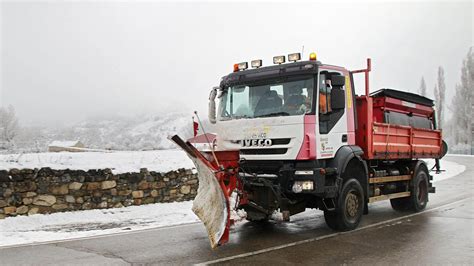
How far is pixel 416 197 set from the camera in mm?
10422

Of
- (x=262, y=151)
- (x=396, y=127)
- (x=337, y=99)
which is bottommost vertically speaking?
(x=262, y=151)

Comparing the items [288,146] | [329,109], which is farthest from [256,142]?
[329,109]

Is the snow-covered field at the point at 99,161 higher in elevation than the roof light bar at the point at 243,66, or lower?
lower

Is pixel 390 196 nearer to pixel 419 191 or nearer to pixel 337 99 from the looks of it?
pixel 419 191

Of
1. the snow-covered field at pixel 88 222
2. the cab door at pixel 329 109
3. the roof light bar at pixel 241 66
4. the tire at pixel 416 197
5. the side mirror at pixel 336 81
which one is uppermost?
the roof light bar at pixel 241 66

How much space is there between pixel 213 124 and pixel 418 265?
4499 mm

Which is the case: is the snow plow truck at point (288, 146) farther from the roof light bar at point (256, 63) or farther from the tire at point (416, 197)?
the tire at point (416, 197)

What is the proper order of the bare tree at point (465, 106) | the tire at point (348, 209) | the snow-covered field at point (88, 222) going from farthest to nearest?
the bare tree at point (465, 106) < the snow-covered field at point (88, 222) < the tire at point (348, 209)

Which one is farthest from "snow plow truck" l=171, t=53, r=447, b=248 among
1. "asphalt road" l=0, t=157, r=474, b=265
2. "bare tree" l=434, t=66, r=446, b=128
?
"bare tree" l=434, t=66, r=446, b=128

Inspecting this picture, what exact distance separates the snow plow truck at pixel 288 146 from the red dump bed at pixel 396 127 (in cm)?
3

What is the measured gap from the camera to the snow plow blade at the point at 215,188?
5906 mm

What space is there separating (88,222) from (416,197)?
7.91 m

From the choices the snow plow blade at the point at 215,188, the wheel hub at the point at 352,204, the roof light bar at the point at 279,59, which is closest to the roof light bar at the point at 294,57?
the roof light bar at the point at 279,59

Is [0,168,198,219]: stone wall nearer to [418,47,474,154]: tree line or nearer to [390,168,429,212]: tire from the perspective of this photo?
[390,168,429,212]: tire
